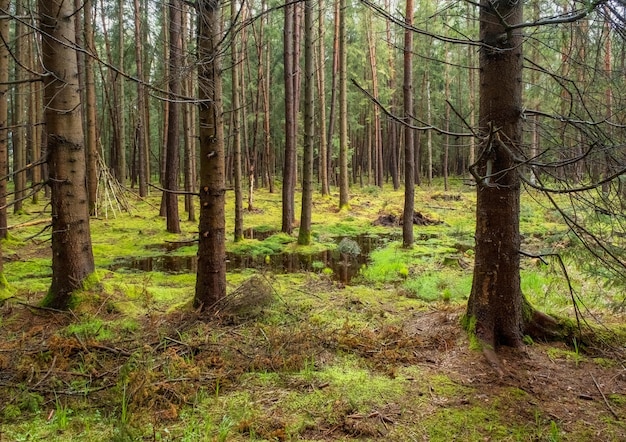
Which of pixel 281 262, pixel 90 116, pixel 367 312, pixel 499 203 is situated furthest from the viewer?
pixel 90 116

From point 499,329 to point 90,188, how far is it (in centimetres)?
1410

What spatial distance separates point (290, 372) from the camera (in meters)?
3.71

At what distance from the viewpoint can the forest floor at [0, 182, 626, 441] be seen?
286 centimetres

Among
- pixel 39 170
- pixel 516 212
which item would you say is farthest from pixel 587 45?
pixel 39 170

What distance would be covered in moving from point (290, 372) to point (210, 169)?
7.74 ft

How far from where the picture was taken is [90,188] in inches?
580

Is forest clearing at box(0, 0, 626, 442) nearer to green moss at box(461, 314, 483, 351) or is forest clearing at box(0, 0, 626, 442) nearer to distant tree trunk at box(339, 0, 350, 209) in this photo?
green moss at box(461, 314, 483, 351)

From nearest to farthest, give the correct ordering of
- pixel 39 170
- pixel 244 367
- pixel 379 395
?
pixel 379 395, pixel 244 367, pixel 39 170

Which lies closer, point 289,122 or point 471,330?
point 471,330

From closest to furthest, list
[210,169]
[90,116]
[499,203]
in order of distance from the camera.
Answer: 1. [499,203]
2. [210,169]
3. [90,116]

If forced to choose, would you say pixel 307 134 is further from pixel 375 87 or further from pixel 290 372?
pixel 375 87

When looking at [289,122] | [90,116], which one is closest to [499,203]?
[289,122]

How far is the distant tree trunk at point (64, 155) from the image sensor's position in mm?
4988

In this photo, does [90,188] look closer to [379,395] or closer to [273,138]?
[379,395]
